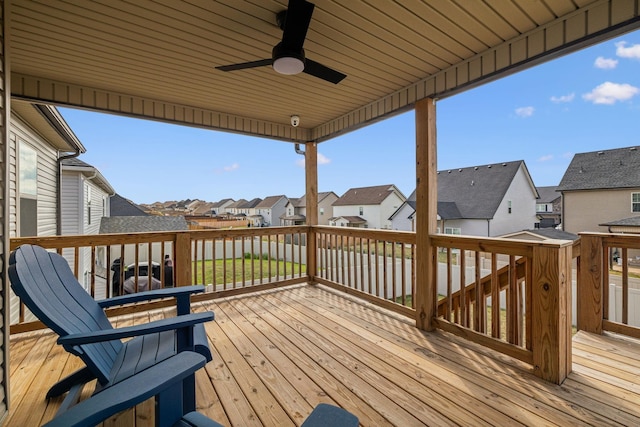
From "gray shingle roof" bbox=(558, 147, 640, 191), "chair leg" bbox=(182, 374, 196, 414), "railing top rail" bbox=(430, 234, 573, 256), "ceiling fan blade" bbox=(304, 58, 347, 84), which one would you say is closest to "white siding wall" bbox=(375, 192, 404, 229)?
"gray shingle roof" bbox=(558, 147, 640, 191)

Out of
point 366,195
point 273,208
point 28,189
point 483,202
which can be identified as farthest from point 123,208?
point 483,202

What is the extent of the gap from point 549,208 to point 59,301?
5862 millimetres

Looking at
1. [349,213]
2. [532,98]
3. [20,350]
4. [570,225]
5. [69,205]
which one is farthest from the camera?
[349,213]

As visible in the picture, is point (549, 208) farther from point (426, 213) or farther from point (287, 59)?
point (287, 59)

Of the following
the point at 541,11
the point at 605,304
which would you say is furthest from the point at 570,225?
the point at 541,11

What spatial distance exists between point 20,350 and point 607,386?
15.7 feet

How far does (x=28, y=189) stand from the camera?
4297 mm

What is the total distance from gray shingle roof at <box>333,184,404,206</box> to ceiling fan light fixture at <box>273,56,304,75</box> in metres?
6.64

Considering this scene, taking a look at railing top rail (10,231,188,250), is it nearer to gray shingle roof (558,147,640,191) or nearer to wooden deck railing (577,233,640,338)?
wooden deck railing (577,233,640,338)

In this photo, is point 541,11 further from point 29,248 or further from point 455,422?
point 29,248

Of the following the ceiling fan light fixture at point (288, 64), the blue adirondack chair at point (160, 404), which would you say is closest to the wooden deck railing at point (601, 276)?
the ceiling fan light fixture at point (288, 64)

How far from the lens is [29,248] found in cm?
182

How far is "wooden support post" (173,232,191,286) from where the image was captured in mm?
3914

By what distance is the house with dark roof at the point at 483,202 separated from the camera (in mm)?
5359
